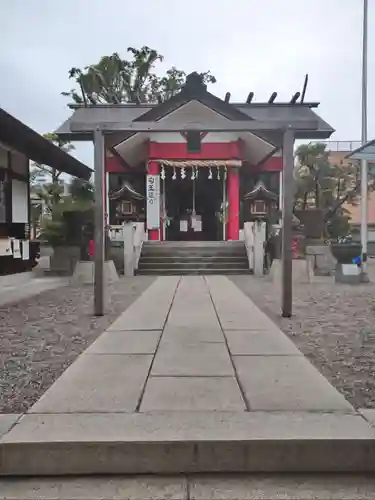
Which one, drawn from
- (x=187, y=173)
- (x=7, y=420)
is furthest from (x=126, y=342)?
(x=187, y=173)

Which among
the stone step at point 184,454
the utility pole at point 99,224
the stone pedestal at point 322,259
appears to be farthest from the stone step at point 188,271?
the stone step at point 184,454

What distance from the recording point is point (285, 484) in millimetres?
2873

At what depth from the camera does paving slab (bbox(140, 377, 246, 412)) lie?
12.0ft

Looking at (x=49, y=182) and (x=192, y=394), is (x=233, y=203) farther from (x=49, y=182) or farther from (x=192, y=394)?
(x=192, y=394)

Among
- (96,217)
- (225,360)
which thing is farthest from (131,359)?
(96,217)

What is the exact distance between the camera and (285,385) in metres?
4.18

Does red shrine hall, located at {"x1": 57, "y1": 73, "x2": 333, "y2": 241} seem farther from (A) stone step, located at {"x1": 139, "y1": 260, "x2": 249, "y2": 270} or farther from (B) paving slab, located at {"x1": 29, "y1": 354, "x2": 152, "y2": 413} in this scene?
(B) paving slab, located at {"x1": 29, "y1": 354, "x2": 152, "y2": 413}

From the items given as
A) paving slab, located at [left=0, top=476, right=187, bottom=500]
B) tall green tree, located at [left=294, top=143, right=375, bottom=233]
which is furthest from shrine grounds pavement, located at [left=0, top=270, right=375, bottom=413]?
tall green tree, located at [left=294, top=143, right=375, bottom=233]

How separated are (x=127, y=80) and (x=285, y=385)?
33.5 meters

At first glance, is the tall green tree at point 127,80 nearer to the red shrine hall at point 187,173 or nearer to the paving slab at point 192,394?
the red shrine hall at point 187,173

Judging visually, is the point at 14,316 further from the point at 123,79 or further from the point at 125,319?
the point at 123,79

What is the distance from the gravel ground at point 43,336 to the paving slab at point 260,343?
161 centimetres

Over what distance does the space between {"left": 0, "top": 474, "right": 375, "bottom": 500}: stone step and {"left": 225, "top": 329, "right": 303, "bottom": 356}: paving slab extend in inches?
93.2

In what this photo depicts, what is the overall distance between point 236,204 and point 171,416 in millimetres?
17114
